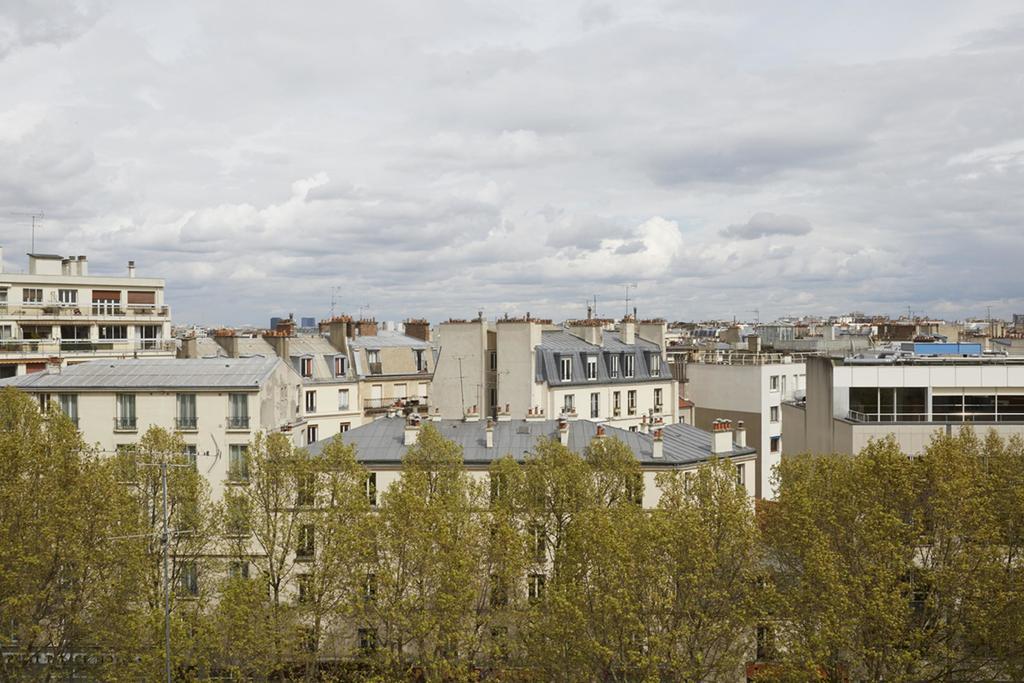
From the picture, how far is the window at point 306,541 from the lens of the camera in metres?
30.5

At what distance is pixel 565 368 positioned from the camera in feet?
174

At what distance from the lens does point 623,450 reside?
32531mm

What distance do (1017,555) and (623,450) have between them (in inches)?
473

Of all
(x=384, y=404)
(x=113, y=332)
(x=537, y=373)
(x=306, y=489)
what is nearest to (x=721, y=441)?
(x=537, y=373)

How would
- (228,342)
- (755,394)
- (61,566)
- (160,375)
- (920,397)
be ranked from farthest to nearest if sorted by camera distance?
(755,394) → (228,342) → (160,375) → (920,397) → (61,566)

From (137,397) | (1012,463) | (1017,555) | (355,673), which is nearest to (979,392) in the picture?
(1012,463)

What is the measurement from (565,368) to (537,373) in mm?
2425

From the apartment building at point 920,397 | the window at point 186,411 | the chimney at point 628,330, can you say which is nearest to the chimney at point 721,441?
the apartment building at point 920,397

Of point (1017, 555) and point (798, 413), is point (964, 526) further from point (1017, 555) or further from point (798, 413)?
point (798, 413)

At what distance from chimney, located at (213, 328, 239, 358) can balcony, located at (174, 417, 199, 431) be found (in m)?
17.1

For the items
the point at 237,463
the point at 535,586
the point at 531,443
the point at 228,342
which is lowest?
the point at 535,586

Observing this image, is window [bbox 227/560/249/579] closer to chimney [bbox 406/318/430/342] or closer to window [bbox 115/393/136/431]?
window [bbox 115/393/136/431]

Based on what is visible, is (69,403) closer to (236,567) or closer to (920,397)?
(236,567)

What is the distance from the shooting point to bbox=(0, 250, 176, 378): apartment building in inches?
2208
